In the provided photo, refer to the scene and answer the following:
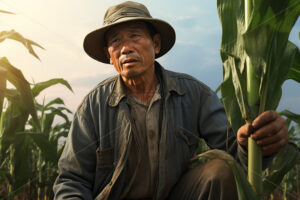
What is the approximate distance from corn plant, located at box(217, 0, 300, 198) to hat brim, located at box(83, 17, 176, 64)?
0.63 m

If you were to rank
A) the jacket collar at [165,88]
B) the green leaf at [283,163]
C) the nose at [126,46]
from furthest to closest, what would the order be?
1. the jacket collar at [165,88]
2. the nose at [126,46]
3. the green leaf at [283,163]

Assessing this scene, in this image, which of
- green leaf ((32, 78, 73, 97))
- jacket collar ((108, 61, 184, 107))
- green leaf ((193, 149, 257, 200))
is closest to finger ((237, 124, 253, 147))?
green leaf ((193, 149, 257, 200))

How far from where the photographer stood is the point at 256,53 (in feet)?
2.89

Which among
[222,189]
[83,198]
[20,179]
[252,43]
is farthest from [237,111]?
[20,179]

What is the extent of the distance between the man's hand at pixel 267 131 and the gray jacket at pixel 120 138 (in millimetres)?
421

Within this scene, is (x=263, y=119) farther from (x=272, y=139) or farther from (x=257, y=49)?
(x=257, y=49)

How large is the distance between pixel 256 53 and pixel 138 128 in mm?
766

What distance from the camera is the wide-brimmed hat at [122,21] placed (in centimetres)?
150

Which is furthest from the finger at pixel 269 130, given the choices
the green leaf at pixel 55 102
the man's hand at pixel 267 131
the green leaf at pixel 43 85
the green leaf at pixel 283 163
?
the green leaf at pixel 55 102

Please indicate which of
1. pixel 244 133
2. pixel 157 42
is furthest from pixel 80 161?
pixel 244 133

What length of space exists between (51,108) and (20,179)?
75cm

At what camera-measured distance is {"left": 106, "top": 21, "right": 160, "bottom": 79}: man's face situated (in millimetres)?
1439

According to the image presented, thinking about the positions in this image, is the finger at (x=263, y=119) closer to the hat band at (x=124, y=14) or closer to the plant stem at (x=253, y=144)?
the plant stem at (x=253, y=144)

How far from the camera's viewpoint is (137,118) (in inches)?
60.2
